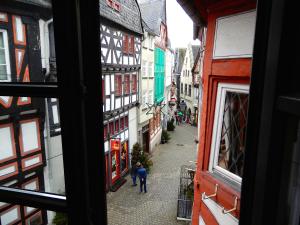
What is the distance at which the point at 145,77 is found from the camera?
14.0 m

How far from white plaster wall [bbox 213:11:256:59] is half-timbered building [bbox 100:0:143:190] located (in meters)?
6.41

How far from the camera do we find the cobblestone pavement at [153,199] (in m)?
8.69

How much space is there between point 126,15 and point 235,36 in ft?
28.9

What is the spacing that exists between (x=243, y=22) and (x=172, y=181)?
9.66 m

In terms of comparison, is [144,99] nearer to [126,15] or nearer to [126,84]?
[126,84]

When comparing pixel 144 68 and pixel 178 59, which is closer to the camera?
pixel 144 68

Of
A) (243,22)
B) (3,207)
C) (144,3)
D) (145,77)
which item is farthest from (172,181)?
(144,3)

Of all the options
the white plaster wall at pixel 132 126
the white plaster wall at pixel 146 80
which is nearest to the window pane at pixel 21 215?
the white plaster wall at pixel 132 126

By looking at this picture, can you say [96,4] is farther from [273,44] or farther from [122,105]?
[122,105]

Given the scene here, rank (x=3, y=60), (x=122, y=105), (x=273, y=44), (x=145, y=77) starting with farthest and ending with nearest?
(x=145, y=77) → (x=122, y=105) → (x=3, y=60) → (x=273, y=44)

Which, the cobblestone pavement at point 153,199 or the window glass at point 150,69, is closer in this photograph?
the cobblestone pavement at point 153,199

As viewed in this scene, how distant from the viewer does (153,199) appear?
10.0 m

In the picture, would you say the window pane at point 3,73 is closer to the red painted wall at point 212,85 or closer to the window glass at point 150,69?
the red painted wall at point 212,85

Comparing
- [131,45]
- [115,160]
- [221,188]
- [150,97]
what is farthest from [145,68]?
[221,188]
